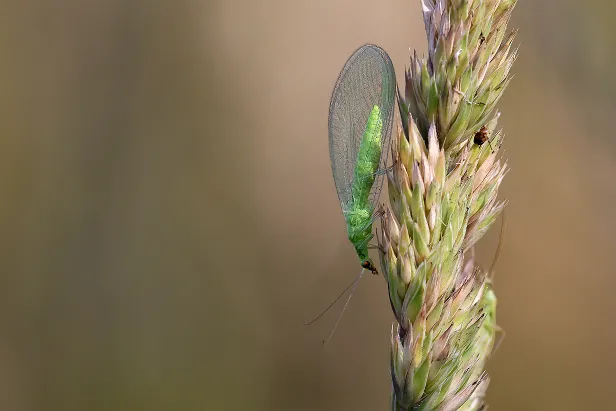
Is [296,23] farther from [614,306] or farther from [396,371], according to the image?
[396,371]

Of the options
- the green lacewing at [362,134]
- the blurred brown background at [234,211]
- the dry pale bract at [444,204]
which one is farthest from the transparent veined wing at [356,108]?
the blurred brown background at [234,211]

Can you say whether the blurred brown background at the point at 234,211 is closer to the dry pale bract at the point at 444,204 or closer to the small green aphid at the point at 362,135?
the small green aphid at the point at 362,135

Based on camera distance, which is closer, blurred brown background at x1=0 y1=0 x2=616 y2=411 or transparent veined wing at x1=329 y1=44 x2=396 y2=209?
transparent veined wing at x1=329 y1=44 x2=396 y2=209

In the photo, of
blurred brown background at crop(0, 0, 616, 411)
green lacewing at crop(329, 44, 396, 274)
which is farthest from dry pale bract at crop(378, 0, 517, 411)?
blurred brown background at crop(0, 0, 616, 411)

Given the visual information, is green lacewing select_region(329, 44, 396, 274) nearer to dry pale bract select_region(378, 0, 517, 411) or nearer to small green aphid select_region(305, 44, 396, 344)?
small green aphid select_region(305, 44, 396, 344)

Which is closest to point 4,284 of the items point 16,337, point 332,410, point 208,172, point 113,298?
point 16,337

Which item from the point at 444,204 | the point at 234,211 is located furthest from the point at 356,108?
the point at 234,211

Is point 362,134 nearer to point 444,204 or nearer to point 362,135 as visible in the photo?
point 362,135

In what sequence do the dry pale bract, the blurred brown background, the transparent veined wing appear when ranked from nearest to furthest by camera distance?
the dry pale bract < the transparent veined wing < the blurred brown background
